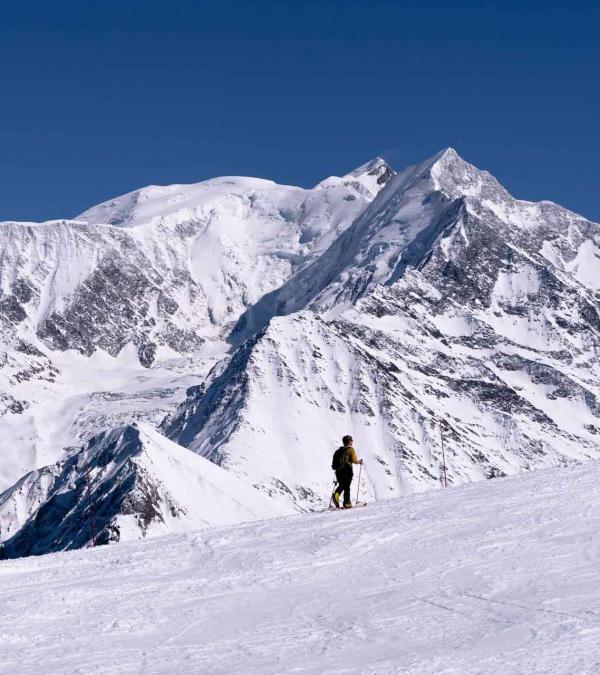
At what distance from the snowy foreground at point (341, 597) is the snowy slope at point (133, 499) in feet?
286

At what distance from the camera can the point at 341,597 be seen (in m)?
18.4

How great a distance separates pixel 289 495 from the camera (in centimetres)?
15888

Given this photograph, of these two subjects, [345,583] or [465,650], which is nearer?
[465,650]

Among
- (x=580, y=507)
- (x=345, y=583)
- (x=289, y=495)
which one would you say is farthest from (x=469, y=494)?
(x=289, y=495)

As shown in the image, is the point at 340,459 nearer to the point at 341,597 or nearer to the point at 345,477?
the point at 345,477

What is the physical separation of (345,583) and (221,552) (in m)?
4.74

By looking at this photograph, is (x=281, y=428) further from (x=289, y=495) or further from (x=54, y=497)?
(x=54, y=497)

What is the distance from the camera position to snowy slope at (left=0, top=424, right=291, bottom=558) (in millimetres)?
114312

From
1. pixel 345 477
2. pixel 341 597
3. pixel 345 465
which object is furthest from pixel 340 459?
pixel 341 597

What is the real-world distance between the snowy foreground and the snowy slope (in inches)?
3438

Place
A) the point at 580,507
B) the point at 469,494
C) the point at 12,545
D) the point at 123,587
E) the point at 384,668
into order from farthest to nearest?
the point at 12,545, the point at 469,494, the point at 580,507, the point at 123,587, the point at 384,668

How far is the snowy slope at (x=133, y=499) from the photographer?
114 metres

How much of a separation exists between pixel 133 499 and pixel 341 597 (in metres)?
99.8

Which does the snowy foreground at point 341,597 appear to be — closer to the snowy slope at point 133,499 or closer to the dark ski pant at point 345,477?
the dark ski pant at point 345,477
